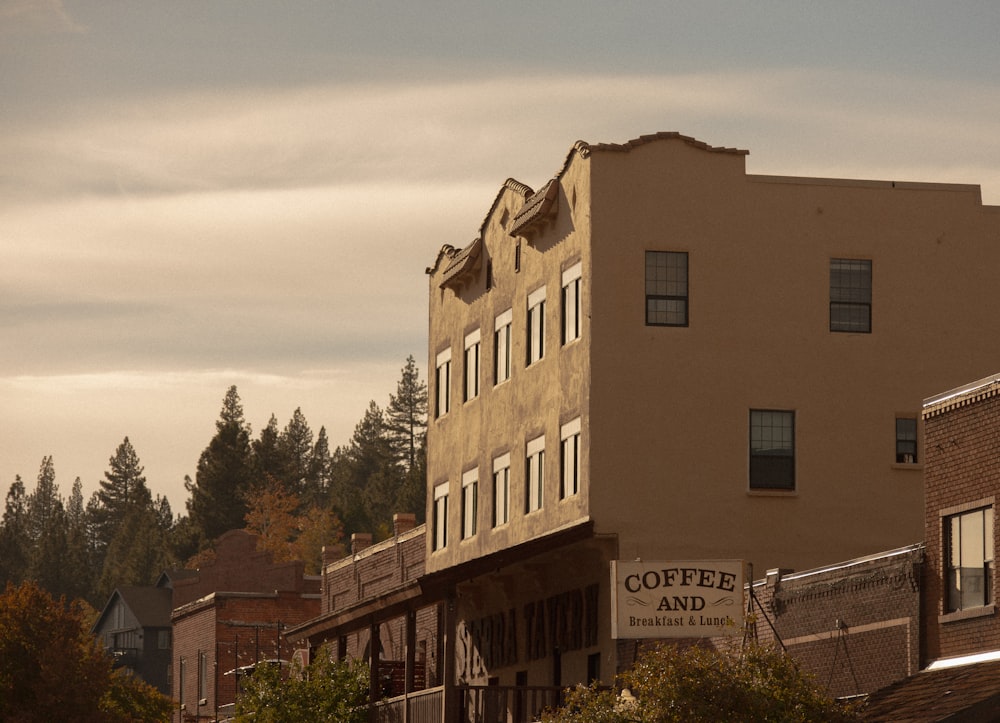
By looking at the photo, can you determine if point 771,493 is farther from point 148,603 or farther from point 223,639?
point 148,603

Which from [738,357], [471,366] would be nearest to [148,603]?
[471,366]

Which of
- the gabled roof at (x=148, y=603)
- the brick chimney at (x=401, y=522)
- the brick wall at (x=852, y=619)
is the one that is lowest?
the brick wall at (x=852, y=619)

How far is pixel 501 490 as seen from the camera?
51812 mm

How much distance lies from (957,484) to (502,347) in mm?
20990

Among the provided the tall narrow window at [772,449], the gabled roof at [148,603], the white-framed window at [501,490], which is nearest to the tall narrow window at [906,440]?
the tall narrow window at [772,449]

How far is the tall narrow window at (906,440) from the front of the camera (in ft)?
151

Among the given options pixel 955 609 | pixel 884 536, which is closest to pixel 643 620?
pixel 955 609

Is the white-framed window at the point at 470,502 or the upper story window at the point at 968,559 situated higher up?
the white-framed window at the point at 470,502

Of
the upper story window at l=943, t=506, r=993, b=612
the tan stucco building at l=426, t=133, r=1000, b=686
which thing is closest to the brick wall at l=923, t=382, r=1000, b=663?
the upper story window at l=943, t=506, r=993, b=612

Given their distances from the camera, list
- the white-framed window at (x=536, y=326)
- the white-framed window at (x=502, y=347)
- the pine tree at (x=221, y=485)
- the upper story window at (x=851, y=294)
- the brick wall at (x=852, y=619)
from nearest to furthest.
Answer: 1. the brick wall at (x=852, y=619)
2. the upper story window at (x=851, y=294)
3. the white-framed window at (x=536, y=326)
4. the white-framed window at (x=502, y=347)
5. the pine tree at (x=221, y=485)

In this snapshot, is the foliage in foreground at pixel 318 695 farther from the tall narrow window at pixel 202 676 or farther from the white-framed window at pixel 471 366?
the tall narrow window at pixel 202 676

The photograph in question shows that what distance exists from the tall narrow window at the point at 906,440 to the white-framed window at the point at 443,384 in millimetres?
14834

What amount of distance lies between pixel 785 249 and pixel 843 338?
244cm

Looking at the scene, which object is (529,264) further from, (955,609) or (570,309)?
(955,609)
